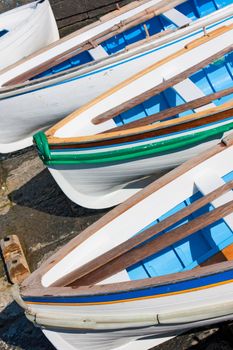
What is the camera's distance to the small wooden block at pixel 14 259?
22.1 feet

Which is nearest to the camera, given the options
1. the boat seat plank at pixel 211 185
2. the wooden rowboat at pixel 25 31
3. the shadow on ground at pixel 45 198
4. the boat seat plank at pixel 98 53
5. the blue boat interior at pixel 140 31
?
the boat seat plank at pixel 211 185

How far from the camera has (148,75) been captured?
7.18 meters

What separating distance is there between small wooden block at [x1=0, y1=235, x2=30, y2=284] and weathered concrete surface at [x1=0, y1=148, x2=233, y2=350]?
0.12m

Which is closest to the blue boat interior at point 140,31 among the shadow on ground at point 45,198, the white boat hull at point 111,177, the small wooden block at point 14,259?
the shadow on ground at point 45,198

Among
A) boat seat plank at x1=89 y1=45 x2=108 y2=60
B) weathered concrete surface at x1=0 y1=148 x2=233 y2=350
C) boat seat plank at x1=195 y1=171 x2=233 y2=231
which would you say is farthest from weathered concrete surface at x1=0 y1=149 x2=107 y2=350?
boat seat plank at x1=195 y1=171 x2=233 y2=231

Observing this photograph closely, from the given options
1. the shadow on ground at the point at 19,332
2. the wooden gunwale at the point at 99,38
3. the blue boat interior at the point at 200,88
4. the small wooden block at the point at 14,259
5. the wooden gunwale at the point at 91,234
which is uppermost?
the wooden gunwale at the point at 99,38

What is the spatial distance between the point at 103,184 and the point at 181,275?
8.39ft

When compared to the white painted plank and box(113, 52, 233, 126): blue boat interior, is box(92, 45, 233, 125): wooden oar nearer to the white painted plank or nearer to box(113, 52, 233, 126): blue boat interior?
box(113, 52, 233, 126): blue boat interior

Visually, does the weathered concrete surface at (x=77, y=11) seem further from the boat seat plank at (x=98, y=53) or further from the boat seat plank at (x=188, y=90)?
the boat seat plank at (x=188, y=90)

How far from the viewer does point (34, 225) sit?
748 cm

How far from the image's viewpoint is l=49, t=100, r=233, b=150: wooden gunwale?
607cm

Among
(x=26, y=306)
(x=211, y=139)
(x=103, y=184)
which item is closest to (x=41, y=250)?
(x=103, y=184)

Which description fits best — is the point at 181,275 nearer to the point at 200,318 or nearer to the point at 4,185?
the point at 200,318

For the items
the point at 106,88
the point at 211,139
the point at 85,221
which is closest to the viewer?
the point at 211,139
